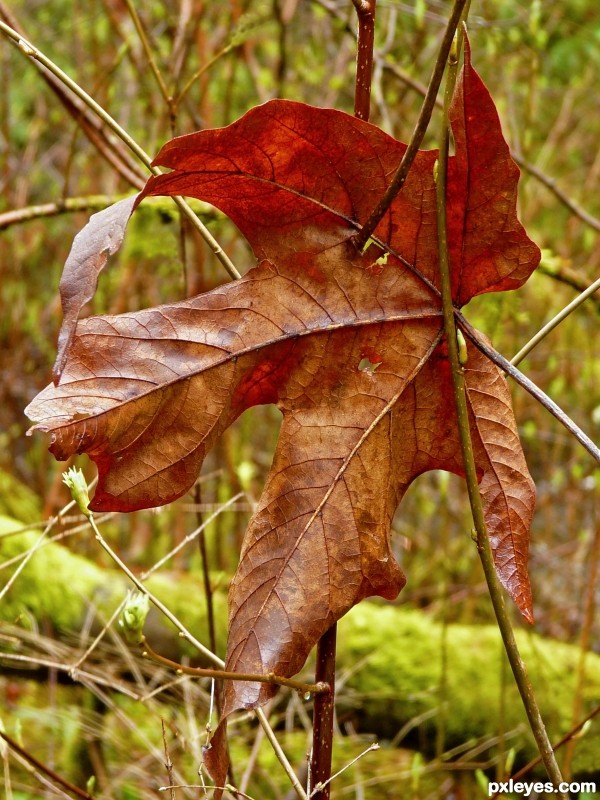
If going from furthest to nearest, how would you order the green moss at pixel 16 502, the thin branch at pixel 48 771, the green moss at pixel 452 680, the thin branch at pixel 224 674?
1. the green moss at pixel 16 502
2. the green moss at pixel 452 680
3. the thin branch at pixel 48 771
4. the thin branch at pixel 224 674

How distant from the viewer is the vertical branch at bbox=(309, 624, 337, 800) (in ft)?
1.95

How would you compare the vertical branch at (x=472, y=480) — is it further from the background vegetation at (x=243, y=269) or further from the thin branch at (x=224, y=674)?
the background vegetation at (x=243, y=269)

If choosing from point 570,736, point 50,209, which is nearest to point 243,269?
point 50,209

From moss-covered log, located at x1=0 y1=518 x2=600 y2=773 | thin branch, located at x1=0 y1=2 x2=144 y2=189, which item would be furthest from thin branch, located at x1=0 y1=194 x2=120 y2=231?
moss-covered log, located at x1=0 y1=518 x2=600 y2=773

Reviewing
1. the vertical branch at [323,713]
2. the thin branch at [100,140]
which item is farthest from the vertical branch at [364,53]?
the thin branch at [100,140]

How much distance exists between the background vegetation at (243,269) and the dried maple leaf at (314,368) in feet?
3.43

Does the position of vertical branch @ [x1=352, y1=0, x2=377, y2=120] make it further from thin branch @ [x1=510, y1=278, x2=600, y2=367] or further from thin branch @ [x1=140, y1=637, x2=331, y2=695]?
thin branch @ [x1=140, y1=637, x2=331, y2=695]

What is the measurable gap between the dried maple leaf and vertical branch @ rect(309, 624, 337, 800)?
0.05 metres

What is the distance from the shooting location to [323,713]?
60cm

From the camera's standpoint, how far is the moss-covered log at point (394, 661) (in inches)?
70.2

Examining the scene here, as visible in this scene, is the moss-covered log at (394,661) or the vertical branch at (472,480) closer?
the vertical branch at (472,480)

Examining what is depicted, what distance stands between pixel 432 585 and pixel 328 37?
2405 millimetres

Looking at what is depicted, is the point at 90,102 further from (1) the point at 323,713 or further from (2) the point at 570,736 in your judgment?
(2) the point at 570,736

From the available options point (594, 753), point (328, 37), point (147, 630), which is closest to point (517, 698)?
point (594, 753)
